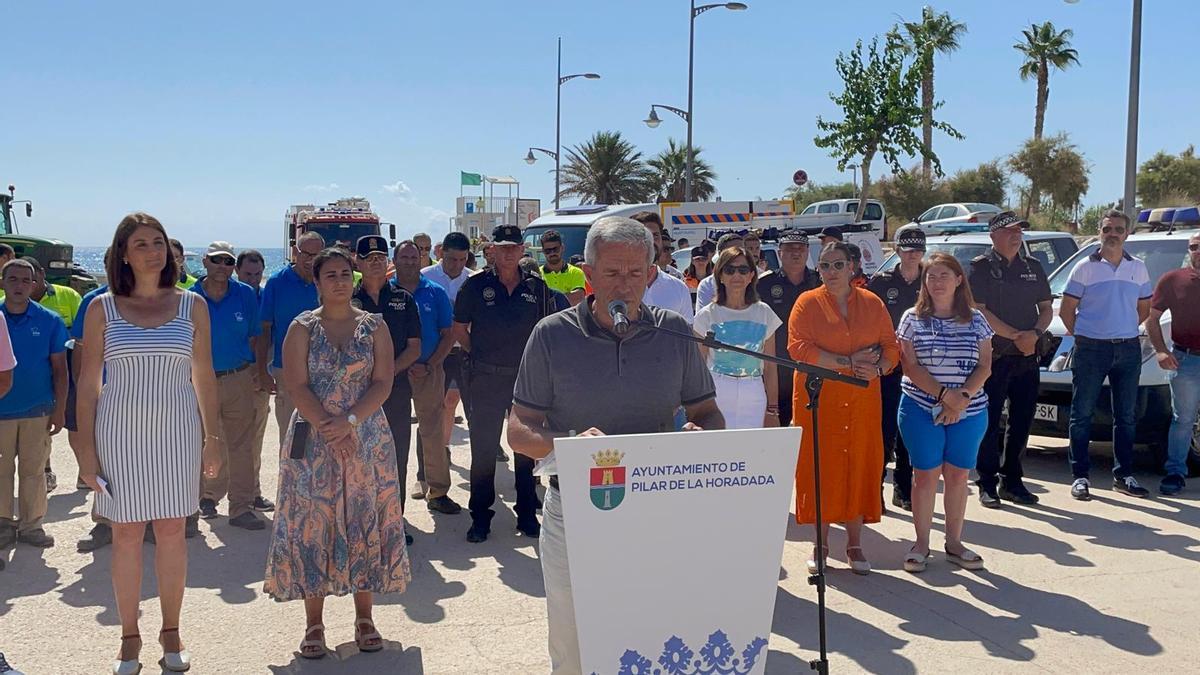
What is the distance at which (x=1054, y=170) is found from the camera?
1741 inches

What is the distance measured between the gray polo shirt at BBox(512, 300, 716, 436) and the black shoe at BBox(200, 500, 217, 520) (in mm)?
4773

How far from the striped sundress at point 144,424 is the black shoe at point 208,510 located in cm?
282

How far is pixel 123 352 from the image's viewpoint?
15.4ft

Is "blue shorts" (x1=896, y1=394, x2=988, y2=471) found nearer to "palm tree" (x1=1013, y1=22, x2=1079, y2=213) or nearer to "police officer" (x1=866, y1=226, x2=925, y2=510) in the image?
"police officer" (x1=866, y1=226, x2=925, y2=510)

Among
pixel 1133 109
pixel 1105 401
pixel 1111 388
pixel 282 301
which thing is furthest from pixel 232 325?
pixel 1133 109

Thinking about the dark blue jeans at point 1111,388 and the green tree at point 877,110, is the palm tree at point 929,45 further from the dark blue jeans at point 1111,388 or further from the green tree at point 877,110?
the dark blue jeans at point 1111,388

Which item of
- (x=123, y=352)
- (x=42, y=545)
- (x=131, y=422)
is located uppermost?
(x=123, y=352)

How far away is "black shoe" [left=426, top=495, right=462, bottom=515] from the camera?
7801 mm

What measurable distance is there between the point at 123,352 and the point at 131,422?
1.02 feet

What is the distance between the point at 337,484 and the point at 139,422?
90 cm

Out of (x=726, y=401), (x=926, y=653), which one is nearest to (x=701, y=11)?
(x=726, y=401)

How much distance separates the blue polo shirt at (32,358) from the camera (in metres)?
6.69

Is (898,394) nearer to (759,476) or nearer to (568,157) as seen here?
(759,476)

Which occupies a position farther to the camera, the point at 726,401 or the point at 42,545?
the point at 42,545
